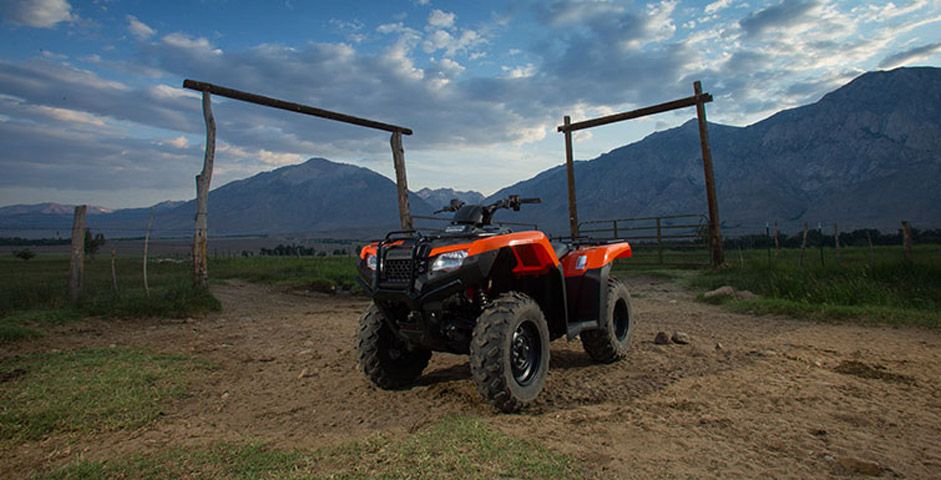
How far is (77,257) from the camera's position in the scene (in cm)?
870

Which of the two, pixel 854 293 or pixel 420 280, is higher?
pixel 420 280

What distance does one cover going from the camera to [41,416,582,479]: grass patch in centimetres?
275

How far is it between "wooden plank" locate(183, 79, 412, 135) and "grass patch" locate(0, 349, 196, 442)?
5860mm

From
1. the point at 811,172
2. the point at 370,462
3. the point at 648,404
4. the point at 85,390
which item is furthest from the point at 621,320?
the point at 811,172

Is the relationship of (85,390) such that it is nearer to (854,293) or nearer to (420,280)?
(420,280)

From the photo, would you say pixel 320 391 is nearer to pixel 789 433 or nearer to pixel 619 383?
pixel 619 383

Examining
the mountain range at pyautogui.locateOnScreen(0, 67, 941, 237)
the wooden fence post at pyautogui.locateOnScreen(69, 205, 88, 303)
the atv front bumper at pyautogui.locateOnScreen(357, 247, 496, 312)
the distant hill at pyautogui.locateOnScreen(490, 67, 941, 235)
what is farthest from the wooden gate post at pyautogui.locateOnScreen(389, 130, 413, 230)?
the distant hill at pyautogui.locateOnScreen(490, 67, 941, 235)

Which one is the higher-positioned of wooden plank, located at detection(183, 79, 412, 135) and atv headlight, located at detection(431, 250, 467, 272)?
wooden plank, located at detection(183, 79, 412, 135)

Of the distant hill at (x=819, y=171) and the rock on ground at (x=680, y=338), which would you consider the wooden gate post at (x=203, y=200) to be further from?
the distant hill at (x=819, y=171)

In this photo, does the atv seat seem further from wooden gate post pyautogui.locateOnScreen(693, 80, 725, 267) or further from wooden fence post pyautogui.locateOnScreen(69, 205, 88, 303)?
wooden gate post pyautogui.locateOnScreen(693, 80, 725, 267)

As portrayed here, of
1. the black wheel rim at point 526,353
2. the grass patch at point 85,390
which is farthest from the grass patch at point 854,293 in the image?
the grass patch at point 85,390

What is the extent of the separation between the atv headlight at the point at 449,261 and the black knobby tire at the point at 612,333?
6.48 ft

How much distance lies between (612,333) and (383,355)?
2265 millimetres

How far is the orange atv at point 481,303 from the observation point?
3.74 m
